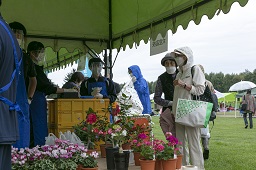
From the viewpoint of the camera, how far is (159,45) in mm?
4082

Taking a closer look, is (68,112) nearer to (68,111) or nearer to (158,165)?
(68,111)

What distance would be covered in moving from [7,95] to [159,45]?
284 centimetres

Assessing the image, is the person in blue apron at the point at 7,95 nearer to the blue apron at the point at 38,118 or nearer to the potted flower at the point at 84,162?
the potted flower at the point at 84,162

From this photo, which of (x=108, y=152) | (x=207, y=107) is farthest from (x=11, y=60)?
(x=207, y=107)

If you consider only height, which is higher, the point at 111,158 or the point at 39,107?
the point at 39,107

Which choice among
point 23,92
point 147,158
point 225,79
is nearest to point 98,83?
point 23,92

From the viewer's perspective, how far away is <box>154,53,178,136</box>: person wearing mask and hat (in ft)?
12.3

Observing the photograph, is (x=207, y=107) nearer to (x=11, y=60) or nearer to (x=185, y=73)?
(x=185, y=73)

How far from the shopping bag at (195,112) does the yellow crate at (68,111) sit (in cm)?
83

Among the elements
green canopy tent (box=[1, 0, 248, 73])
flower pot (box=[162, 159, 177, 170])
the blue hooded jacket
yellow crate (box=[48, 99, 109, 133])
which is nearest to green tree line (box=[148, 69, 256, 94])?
the blue hooded jacket

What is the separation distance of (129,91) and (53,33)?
1.72 m

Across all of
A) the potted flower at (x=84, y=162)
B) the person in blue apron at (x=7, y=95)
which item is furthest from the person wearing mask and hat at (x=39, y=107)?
the person in blue apron at (x=7, y=95)

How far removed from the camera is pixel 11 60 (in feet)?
4.90

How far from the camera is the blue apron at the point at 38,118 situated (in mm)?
3426
